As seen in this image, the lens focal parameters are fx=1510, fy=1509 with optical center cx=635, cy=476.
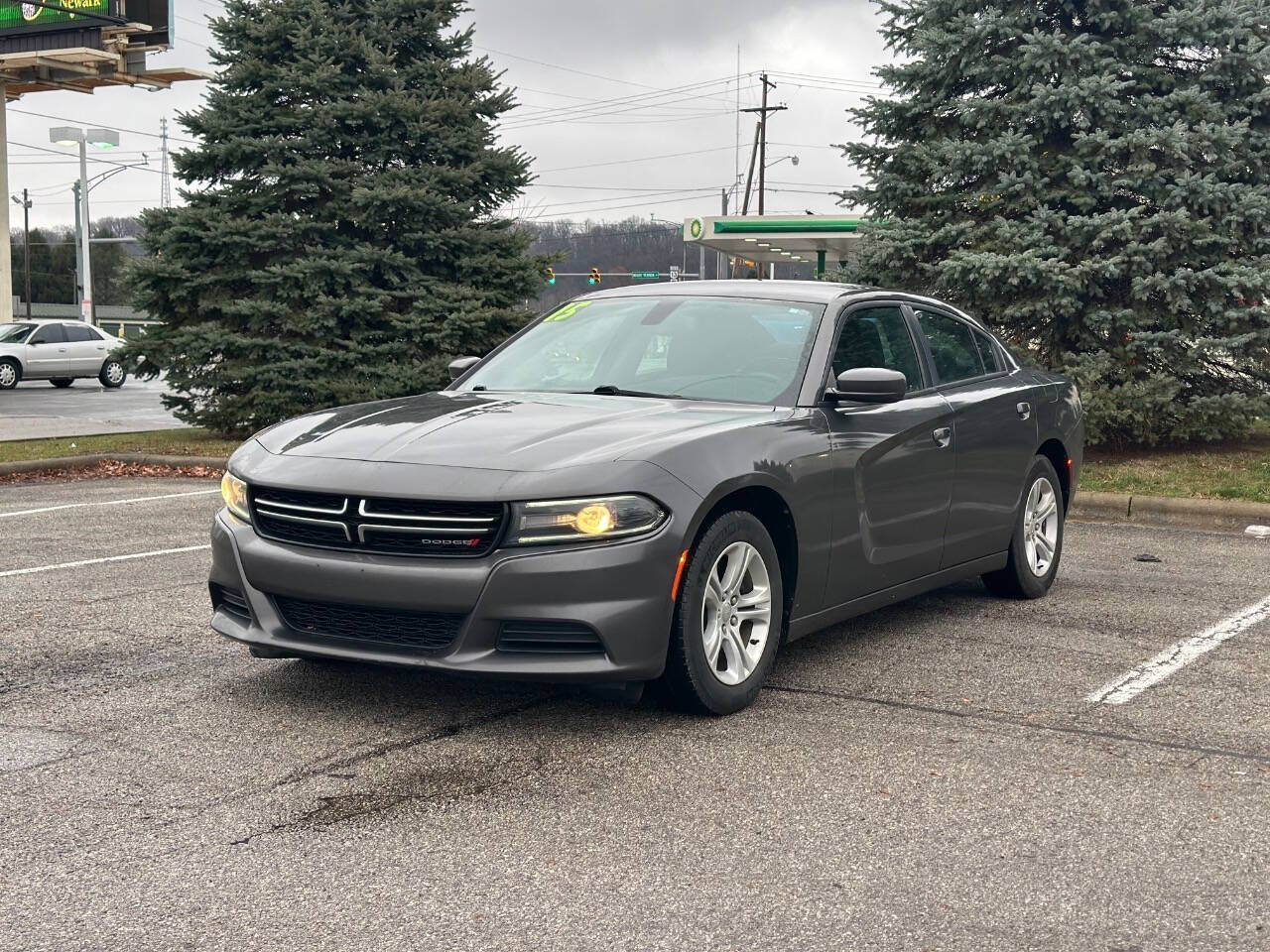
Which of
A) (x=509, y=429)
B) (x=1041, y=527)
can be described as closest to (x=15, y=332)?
(x=1041, y=527)

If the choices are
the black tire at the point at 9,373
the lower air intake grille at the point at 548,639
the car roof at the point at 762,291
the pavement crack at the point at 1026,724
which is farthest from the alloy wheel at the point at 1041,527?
the black tire at the point at 9,373

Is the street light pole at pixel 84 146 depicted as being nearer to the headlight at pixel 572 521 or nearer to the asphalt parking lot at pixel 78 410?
the asphalt parking lot at pixel 78 410

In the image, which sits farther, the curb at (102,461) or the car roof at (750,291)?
the curb at (102,461)

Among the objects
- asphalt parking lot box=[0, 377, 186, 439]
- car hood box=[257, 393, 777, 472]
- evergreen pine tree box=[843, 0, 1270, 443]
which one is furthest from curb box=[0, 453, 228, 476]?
car hood box=[257, 393, 777, 472]

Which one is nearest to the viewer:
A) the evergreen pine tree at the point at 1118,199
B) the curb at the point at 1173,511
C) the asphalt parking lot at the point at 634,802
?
the asphalt parking lot at the point at 634,802

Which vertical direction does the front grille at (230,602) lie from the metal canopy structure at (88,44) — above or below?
below

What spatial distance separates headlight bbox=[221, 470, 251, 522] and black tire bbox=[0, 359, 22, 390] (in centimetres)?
3023

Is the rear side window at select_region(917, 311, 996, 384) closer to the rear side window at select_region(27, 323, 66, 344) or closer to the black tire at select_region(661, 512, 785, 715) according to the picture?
the black tire at select_region(661, 512, 785, 715)

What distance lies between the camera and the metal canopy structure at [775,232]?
1448 inches

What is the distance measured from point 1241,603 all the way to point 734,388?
11.3ft

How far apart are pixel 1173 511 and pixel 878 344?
598 centimetres

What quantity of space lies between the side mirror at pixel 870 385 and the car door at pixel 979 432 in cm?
101

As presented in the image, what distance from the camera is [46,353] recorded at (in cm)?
3394

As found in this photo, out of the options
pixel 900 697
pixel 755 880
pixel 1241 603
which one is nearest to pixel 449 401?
pixel 900 697
